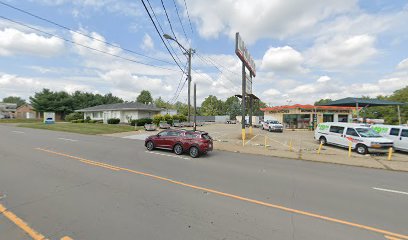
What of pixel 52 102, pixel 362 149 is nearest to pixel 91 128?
pixel 362 149

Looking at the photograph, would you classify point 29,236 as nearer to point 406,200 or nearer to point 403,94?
point 406,200

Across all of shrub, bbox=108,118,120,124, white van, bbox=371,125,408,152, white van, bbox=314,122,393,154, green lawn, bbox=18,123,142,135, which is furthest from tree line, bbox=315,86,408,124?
shrub, bbox=108,118,120,124

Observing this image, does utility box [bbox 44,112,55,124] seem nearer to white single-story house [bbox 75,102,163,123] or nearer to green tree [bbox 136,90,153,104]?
white single-story house [bbox 75,102,163,123]

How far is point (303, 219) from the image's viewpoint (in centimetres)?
453

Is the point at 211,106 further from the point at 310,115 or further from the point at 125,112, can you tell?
the point at 310,115

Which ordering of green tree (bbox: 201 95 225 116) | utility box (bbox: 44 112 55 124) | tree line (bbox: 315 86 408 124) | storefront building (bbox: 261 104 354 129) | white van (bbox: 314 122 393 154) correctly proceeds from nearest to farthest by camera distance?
white van (bbox: 314 122 393 154)
storefront building (bbox: 261 104 354 129)
utility box (bbox: 44 112 55 124)
tree line (bbox: 315 86 408 124)
green tree (bbox: 201 95 225 116)

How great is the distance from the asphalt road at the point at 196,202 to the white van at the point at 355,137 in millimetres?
5743

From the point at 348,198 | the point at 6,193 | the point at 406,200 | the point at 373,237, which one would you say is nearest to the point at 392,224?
the point at 373,237

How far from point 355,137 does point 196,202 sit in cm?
1428

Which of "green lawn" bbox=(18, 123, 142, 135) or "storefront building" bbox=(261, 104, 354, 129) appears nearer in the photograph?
"green lawn" bbox=(18, 123, 142, 135)

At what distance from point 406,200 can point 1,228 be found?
31.5 feet

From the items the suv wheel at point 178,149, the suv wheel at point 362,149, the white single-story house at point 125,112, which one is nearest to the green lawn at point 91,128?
the white single-story house at point 125,112

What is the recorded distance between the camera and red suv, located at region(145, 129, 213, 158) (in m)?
11.9

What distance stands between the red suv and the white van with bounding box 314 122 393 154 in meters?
10.2
